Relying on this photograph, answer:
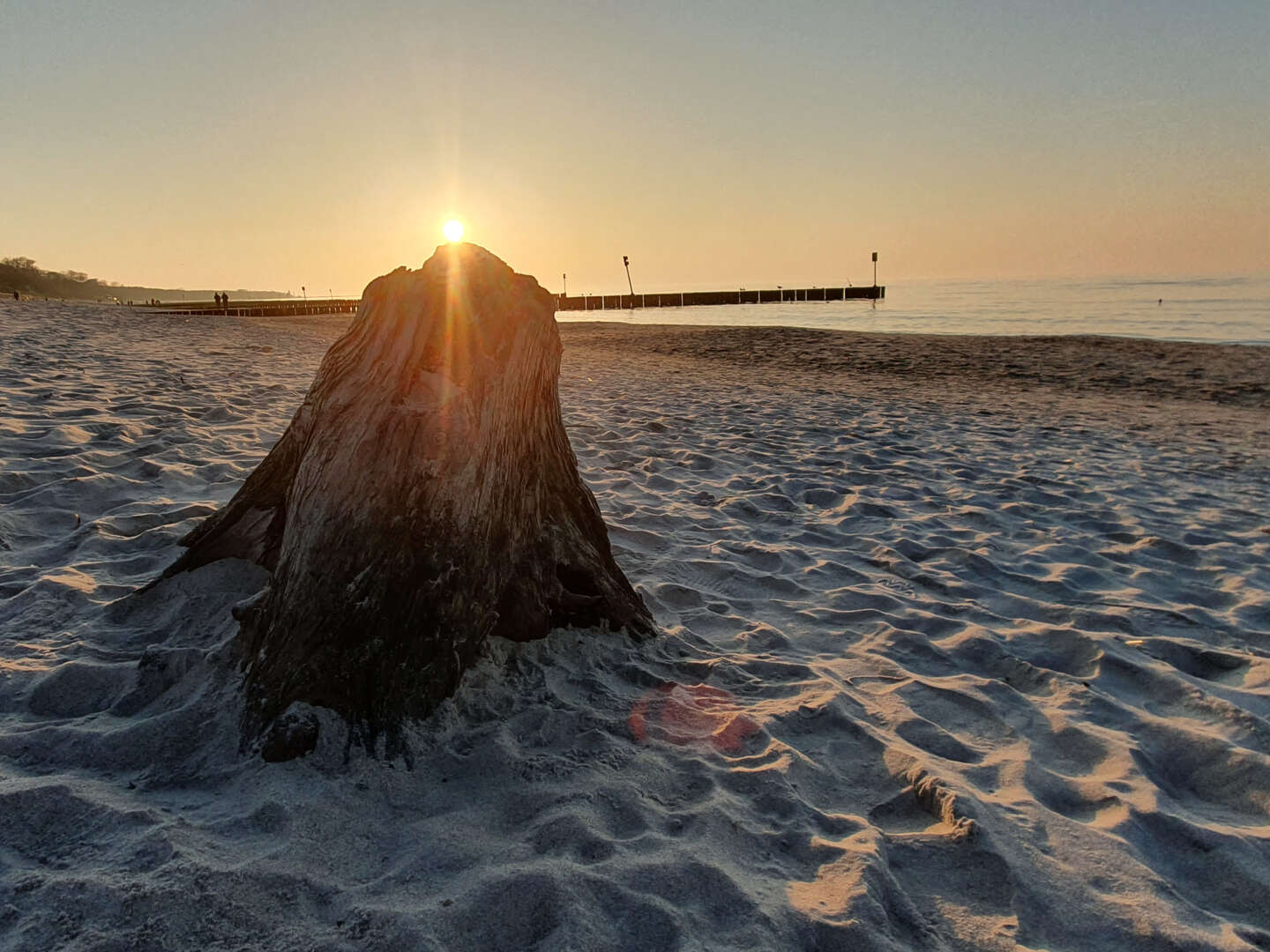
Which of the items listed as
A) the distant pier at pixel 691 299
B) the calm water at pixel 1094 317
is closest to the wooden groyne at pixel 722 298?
the distant pier at pixel 691 299

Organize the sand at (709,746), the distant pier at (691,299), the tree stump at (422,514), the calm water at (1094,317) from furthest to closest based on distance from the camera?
the distant pier at (691,299), the calm water at (1094,317), the tree stump at (422,514), the sand at (709,746)

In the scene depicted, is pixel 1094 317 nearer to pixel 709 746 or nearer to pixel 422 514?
pixel 709 746

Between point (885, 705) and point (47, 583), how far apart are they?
366 centimetres

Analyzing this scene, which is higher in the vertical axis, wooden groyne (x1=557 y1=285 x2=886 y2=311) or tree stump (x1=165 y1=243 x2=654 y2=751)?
wooden groyne (x1=557 y1=285 x2=886 y2=311)

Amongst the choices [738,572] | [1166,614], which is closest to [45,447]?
[738,572]

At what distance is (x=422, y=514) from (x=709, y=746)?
129cm

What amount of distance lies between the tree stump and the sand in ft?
0.56

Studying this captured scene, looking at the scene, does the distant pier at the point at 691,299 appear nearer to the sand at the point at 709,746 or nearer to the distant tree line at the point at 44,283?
the distant tree line at the point at 44,283

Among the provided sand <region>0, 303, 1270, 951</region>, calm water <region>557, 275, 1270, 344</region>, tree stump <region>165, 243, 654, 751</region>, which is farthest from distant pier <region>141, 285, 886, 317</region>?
tree stump <region>165, 243, 654, 751</region>

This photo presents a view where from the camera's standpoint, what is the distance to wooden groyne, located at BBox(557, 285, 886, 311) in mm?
62281

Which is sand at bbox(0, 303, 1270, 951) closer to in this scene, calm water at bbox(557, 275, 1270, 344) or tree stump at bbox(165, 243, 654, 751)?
tree stump at bbox(165, 243, 654, 751)

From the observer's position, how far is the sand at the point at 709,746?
1710mm

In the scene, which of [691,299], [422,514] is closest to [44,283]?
[691,299]

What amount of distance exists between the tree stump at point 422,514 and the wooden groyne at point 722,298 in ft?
196
